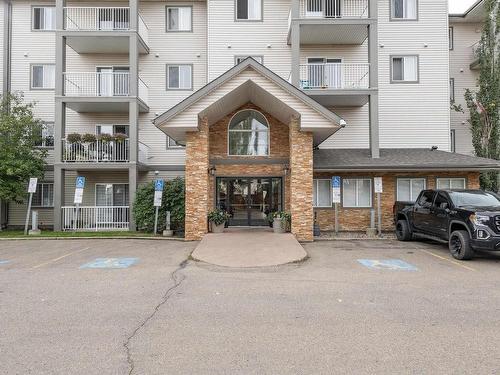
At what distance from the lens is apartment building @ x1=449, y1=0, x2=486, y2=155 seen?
67.0 ft

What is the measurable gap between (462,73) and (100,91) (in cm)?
2003

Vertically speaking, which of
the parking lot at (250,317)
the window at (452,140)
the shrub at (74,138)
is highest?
the window at (452,140)

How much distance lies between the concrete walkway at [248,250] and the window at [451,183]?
8400 mm

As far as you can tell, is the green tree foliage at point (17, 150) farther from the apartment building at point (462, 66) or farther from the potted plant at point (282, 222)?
the apartment building at point (462, 66)

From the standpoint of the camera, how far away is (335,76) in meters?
17.6

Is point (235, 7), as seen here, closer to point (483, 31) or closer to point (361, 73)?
point (361, 73)

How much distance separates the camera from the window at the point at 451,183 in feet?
54.4

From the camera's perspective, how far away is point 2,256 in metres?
10.8

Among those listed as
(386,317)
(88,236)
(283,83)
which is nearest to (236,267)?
(386,317)

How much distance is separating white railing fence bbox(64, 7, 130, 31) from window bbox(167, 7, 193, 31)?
7.19 ft

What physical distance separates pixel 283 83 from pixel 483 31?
46.9 ft

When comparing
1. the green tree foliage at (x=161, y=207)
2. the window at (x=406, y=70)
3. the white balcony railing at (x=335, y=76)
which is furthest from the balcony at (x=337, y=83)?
the green tree foliage at (x=161, y=207)

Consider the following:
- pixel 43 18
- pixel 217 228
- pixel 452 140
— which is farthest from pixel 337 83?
pixel 43 18

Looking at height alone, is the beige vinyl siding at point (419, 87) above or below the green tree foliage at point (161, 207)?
above
